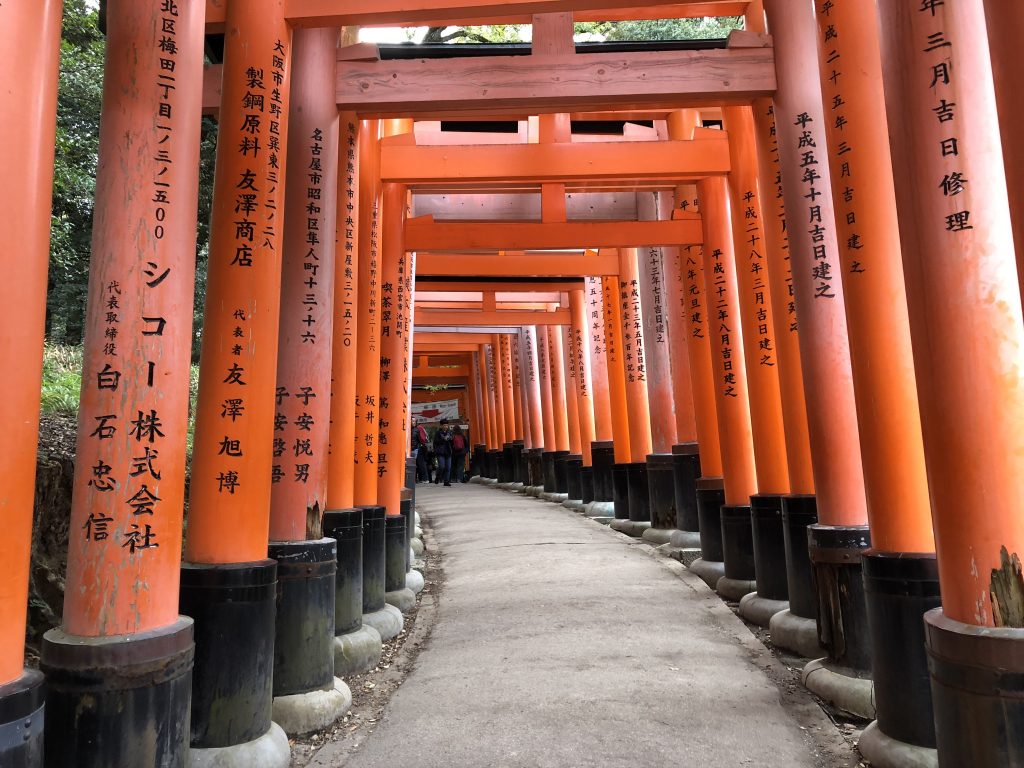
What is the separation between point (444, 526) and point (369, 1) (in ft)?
27.2

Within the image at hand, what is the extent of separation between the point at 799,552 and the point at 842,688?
38.4 inches

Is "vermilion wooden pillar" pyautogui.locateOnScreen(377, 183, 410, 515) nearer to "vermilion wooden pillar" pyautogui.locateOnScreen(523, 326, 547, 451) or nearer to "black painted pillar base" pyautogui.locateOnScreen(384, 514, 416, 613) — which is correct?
"black painted pillar base" pyautogui.locateOnScreen(384, 514, 416, 613)

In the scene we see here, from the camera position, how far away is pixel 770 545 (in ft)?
16.6

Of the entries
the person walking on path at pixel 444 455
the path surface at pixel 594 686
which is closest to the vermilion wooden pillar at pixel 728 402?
the path surface at pixel 594 686

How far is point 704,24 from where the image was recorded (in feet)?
42.8

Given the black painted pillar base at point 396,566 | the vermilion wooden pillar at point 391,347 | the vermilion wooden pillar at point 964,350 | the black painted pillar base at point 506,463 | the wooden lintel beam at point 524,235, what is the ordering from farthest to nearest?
the black painted pillar base at point 506,463 → the wooden lintel beam at point 524,235 → the vermilion wooden pillar at point 391,347 → the black painted pillar base at point 396,566 → the vermilion wooden pillar at point 964,350

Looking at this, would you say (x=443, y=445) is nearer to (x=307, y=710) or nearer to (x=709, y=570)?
(x=709, y=570)

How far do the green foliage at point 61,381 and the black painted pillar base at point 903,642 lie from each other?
15.3 feet

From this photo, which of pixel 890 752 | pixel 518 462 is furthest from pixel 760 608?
pixel 518 462

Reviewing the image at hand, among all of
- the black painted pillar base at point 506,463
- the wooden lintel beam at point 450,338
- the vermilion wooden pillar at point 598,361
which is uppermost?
the wooden lintel beam at point 450,338

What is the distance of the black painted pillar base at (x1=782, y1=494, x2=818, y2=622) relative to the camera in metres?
4.39

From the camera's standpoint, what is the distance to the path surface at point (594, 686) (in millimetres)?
3082

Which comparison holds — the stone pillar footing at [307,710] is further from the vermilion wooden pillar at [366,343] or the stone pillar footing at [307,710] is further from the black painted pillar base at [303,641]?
the vermilion wooden pillar at [366,343]

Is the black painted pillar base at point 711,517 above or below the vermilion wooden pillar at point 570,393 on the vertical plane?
below
